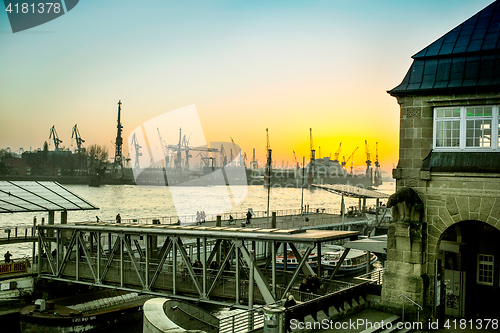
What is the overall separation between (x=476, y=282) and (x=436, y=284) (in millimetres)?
2759

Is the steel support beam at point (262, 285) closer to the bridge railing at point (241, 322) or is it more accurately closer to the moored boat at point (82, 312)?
the bridge railing at point (241, 322)

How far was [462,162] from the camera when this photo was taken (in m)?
14.8

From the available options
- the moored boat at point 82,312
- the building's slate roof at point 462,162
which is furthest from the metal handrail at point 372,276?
the moored boat at point 82,312

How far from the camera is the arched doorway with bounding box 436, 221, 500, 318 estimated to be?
16188 mm

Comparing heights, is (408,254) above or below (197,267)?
above

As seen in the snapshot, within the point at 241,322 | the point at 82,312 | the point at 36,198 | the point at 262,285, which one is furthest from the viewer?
the point at 36,198

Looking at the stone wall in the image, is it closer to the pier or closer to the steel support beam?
the pier

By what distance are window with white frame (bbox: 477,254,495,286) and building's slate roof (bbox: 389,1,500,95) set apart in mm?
6627

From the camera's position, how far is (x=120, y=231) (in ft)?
75.5

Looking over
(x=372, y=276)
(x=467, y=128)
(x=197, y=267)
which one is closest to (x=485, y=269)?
(x=467, y=128)

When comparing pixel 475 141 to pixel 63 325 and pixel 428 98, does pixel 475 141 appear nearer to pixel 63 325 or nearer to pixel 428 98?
pixel 428 98

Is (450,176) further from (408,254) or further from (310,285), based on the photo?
(310,285)

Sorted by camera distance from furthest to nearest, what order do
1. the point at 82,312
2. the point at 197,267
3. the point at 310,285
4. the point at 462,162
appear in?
the point at 82,312 < the point at 197,267 < the point at 310,285 < the point at 462,162

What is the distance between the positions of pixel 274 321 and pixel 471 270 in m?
9.10
